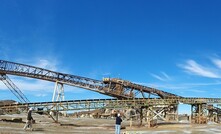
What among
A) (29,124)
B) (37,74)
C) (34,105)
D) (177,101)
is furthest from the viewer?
(37,74)

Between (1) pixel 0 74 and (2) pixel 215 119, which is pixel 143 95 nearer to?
(2) pixel 215 119

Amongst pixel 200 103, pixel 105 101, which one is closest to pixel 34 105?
pixel 105 101

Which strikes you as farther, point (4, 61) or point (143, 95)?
point (143, 95)

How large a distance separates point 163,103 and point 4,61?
3947 cm

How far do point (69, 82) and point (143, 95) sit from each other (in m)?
19.6

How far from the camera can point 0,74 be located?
7869cm

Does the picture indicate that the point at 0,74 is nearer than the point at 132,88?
Yes

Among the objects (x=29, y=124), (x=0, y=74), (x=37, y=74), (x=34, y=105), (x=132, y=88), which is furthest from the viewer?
(x=132, y=88)

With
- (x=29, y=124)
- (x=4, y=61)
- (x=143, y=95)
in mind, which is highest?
(x=4, y=61)

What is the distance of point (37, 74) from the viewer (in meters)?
85.2

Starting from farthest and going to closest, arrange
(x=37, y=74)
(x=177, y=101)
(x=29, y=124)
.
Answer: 1. (x=37, y=74)
2. (x=177, y=101)
3. (x=29, y=124)

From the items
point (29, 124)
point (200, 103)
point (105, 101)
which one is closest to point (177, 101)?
point (200, 103)

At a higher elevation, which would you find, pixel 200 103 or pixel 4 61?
pixel 4 61

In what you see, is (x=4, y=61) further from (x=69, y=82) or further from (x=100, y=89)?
(x=100, y=89)
